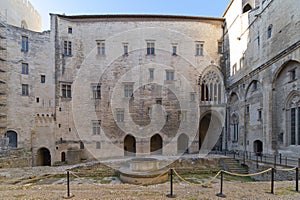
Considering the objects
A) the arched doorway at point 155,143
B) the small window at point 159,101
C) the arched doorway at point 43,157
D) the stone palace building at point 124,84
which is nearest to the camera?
the stone palace building at point 124,84

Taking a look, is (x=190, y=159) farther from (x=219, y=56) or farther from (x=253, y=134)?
(x=219, y=56)

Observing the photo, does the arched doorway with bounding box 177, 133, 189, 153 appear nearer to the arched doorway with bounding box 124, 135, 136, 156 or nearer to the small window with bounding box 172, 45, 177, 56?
the arched doorway with bounding box 124, 135, 136, 156

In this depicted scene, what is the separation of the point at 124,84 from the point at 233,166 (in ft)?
41.7

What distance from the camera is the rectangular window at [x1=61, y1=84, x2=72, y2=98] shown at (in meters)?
18.9

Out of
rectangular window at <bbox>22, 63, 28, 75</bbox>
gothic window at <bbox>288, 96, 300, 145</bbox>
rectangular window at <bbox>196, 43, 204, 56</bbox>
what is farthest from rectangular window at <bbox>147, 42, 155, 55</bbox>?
gothic window at <bbox>288, 96, 300, 145</bbox>

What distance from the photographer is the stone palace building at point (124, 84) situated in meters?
17.0

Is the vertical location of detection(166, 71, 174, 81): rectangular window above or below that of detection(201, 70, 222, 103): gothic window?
above

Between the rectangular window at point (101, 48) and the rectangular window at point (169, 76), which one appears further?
the rectangular window at point (169, 76)

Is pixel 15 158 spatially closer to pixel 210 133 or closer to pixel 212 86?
pixel 210 133

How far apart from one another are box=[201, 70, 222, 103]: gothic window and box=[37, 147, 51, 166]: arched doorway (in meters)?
17.6

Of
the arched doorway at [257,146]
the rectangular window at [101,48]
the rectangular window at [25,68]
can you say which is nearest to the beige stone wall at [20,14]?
the rectangular window at [25,68]

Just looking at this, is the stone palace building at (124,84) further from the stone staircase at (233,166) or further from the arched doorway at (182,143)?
the stone staircase at (233,166)

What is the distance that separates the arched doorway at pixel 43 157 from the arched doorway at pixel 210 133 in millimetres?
16640

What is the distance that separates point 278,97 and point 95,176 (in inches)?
569
